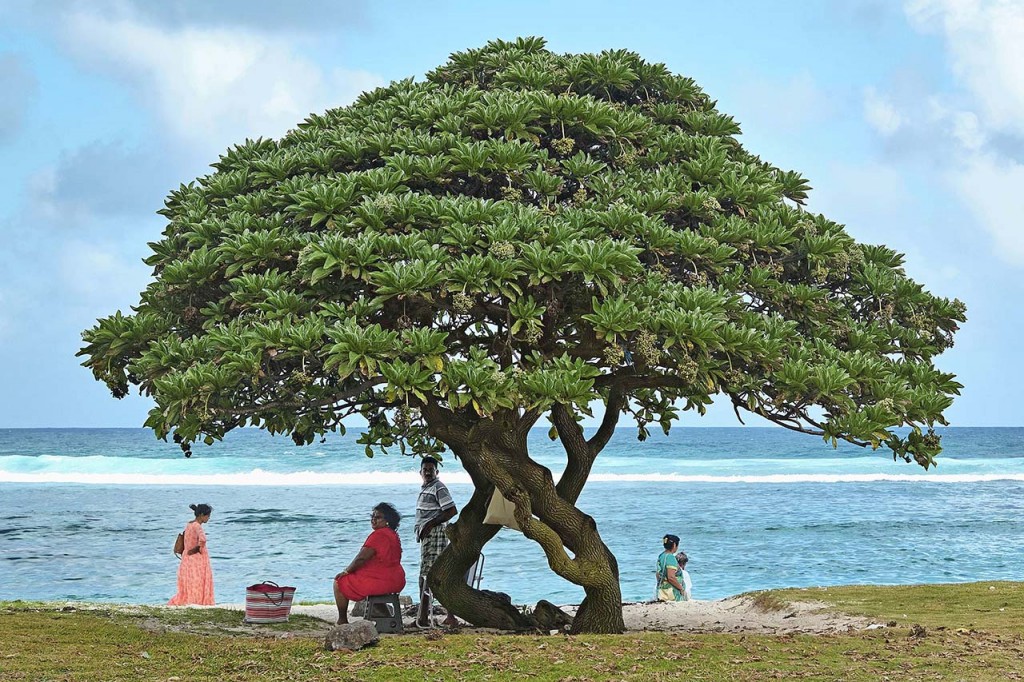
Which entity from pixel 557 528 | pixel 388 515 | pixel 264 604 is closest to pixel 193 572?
pixel 264 604

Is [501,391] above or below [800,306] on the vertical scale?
below

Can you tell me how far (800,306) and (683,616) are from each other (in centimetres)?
511

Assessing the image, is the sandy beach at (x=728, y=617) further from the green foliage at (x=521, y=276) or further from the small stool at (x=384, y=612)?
the green foliage at (x=521, y=276)

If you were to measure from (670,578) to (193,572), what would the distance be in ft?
21.3

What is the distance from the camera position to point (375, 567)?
10.0m

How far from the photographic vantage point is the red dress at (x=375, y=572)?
9.98m

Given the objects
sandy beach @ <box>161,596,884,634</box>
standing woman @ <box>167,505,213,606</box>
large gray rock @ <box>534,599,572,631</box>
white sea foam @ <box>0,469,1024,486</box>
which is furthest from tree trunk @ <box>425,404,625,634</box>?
white sea foam @ <box>0,469,1024,486</box>

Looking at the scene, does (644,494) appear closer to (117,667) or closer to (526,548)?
(526,548)

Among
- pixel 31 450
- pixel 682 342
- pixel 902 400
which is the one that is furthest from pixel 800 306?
pixel 31 450

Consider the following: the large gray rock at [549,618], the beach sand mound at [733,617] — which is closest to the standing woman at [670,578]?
the beach sand mound at [733,617]

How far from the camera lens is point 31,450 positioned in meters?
70.9

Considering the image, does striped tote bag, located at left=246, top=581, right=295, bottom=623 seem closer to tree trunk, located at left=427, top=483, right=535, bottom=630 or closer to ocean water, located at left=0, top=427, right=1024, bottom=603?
tree trunk, located at left=427, top=483, right=535, bottom=630

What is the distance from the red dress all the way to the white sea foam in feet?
135

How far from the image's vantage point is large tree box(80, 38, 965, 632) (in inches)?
294
